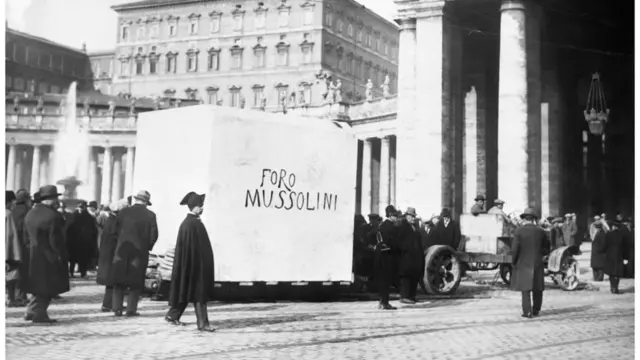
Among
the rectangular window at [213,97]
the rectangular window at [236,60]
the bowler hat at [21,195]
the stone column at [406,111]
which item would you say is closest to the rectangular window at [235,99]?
the rectangular window at [213,97]

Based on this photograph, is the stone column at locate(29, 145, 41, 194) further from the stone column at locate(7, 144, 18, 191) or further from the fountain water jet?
the fountain water jet

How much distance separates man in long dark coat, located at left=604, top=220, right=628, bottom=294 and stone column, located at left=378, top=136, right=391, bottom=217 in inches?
828

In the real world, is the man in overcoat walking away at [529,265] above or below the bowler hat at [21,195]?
below

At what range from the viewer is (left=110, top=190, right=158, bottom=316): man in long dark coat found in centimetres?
1252

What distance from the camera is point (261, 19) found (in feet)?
51.6

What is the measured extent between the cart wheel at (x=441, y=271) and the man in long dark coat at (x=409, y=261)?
3.56 ft

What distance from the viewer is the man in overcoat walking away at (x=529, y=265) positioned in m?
13.5

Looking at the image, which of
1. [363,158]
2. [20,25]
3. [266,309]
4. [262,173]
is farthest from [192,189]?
[363,158]

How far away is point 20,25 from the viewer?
36.4 feet

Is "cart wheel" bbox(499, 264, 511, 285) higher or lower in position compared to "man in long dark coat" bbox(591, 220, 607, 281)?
lower

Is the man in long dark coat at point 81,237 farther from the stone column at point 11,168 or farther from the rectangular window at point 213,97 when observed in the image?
the stone column at point 11,168

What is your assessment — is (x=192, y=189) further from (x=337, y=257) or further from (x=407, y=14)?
(x=407, y=14)

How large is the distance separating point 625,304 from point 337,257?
4.52 meters

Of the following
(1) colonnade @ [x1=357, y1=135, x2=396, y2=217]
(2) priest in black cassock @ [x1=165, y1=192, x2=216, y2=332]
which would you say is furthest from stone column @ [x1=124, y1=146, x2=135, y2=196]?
(2) priest in black cassock @ [x1=165, y1=192, x2=216, y2=332]
